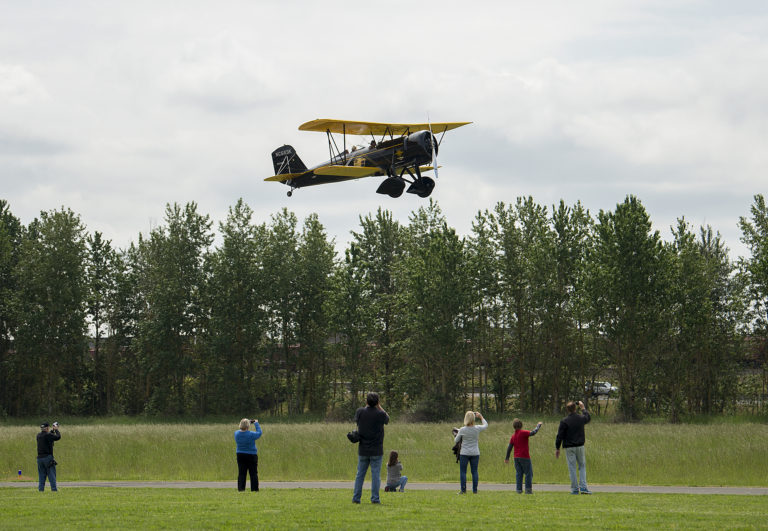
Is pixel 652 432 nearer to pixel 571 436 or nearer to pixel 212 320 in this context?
pixel 571 436

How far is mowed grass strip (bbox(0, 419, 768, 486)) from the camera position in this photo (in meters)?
23.7

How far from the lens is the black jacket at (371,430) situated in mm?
13414

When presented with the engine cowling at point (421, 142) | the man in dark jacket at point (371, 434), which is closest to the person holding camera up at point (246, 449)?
the man in dark jacket at point (371, 434)

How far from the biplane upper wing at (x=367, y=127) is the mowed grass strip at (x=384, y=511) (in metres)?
16.6

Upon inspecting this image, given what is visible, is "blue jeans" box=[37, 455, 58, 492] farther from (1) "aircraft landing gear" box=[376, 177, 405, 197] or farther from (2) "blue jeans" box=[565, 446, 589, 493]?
(1) "aircraft landing gear" box=[376, 177, 405, 197]

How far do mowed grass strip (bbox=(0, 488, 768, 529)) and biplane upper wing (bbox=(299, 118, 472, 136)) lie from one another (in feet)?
54.5

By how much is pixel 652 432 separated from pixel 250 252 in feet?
123

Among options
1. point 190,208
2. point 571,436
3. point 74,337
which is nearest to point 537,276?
point 190,208

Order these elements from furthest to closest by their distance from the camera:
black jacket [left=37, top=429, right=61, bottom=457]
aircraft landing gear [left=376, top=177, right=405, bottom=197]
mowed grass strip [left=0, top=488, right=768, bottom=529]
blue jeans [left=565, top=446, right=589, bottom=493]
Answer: aircraft landing gear [left=376, top=177, right=405, bottom=197]
black jacket [left=37, top=429, right=61, bottom=457]
blue jeans [left=565, top=446, right=589, bottom=493]
mowed grass strip [left=0, top=488, right=768, bottom=529]

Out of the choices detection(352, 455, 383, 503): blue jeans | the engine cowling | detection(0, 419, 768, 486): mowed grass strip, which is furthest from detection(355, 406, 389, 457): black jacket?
the engine cowling

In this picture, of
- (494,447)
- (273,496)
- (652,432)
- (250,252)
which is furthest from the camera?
(250,252)

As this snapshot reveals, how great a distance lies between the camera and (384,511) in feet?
42.1

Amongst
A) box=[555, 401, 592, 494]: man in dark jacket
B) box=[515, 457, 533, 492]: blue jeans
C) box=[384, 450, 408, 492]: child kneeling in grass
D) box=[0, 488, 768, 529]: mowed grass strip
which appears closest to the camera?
box=[0, 488, 768, 529]: mowed grass strip

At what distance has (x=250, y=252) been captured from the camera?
63500mm
